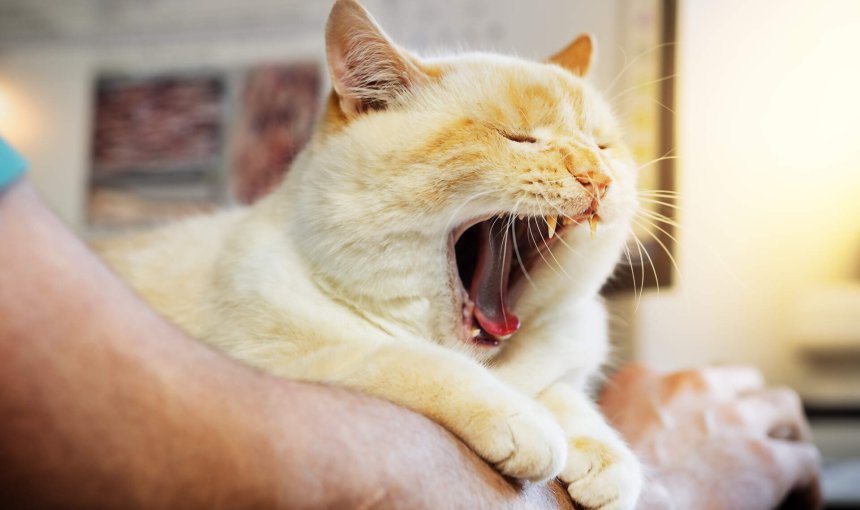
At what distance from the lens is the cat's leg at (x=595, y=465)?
649 millimetres

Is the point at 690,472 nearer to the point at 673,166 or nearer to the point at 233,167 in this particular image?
the point at 673,166

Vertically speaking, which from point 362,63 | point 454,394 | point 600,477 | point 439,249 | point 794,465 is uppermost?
point 362,63

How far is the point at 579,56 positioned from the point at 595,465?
0.58 meters

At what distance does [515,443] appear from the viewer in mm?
561

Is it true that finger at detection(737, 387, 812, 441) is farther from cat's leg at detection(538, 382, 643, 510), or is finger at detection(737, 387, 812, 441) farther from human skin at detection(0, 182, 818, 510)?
human skin at detection(0, 182, 818, 510)

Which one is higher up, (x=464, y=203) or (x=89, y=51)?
(x=89, y=51)

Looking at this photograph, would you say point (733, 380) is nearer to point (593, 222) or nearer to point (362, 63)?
point (593, 222)

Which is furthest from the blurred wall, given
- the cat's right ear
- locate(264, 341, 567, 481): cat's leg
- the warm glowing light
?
locate(264, 341, 567, 481): cat's leg

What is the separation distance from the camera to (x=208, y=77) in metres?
2.36

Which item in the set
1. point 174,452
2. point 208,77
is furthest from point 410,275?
point 208,77

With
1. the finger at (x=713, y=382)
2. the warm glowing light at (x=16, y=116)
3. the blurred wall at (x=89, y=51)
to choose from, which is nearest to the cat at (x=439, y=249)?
the finger at (x=713, y=382)

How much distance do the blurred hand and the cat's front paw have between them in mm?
365

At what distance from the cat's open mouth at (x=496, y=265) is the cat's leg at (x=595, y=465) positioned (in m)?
0.12

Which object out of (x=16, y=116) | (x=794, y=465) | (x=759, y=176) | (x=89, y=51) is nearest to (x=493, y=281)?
(x=794, y=465)
